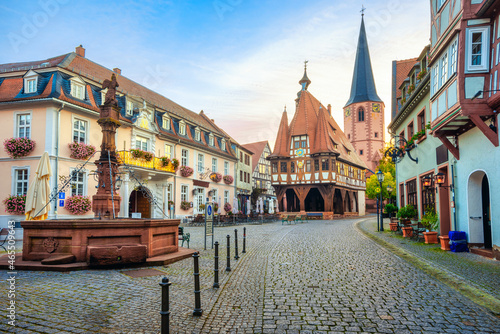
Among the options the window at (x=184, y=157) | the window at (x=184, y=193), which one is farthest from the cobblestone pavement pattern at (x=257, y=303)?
the window at (x=184, y=157)

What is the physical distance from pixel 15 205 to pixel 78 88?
7.08 metres

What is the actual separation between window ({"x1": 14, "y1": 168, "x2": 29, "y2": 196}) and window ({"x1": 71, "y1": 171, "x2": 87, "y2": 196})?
7.20 ft

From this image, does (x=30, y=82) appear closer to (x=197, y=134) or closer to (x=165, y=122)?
(x=165, y=122)

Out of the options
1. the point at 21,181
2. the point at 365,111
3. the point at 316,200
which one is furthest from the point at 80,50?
the point at 365,111

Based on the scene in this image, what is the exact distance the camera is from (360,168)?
52.0 metres

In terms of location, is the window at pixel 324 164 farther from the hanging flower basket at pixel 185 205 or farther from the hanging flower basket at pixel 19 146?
the hanging flower basket at pixel 19 146

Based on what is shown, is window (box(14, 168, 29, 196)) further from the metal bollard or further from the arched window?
the arched window

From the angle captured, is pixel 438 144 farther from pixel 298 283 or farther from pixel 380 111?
pixel 380 111

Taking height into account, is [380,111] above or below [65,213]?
above

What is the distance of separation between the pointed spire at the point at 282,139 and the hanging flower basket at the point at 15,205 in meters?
27.8

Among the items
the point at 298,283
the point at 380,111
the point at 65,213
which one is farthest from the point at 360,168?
the point at 298,283

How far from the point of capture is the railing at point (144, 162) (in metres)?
22.5

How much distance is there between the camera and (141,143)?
84.8ft

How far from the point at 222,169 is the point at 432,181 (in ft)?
80.6
